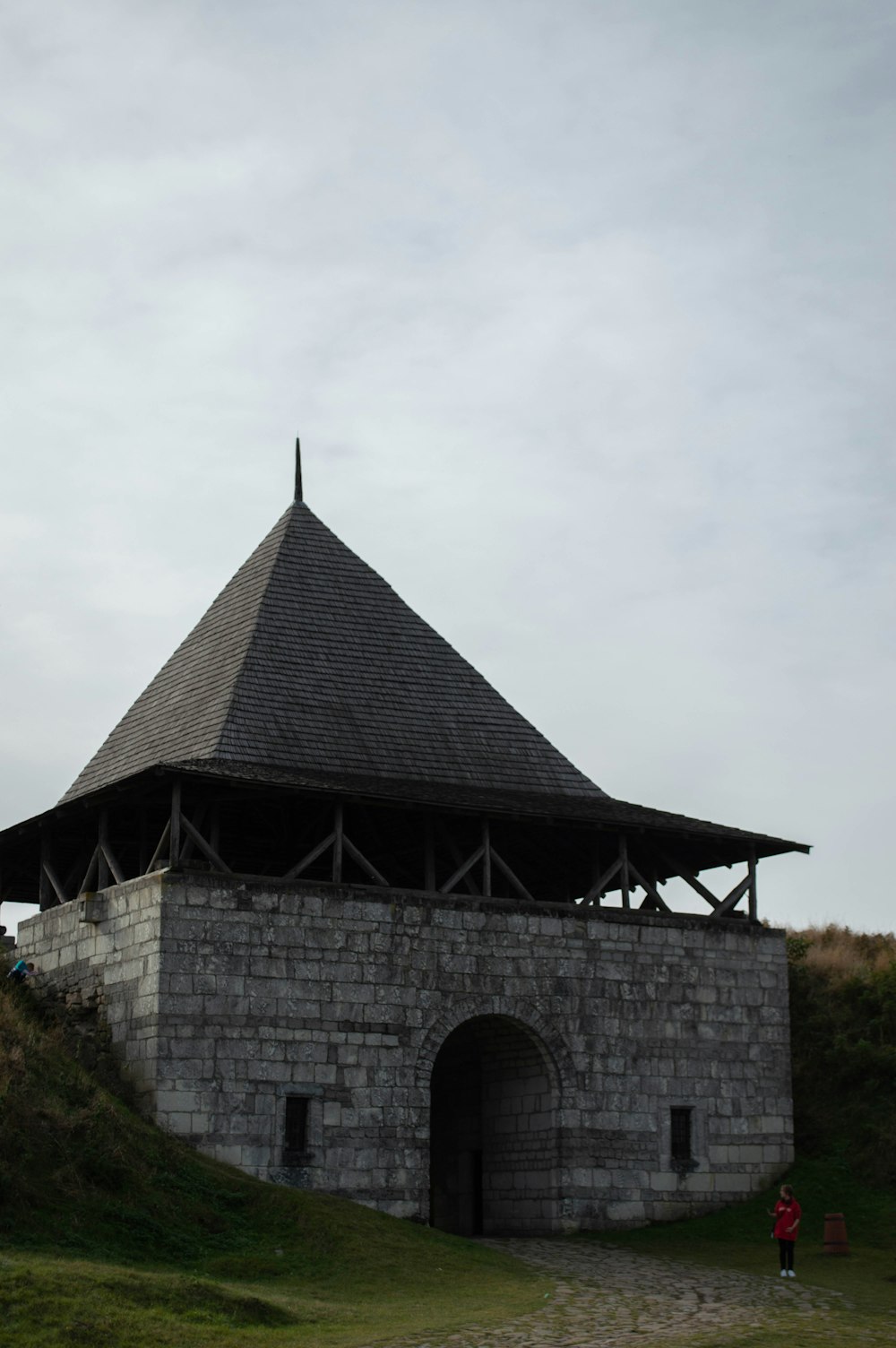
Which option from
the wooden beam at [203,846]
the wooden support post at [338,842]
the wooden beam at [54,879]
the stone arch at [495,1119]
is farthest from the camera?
the wooden beam at [54,879]

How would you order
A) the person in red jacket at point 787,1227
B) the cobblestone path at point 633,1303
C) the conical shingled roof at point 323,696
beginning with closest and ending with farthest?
1. the cobblestone path at point 633,1303
2. the person in red jacket at point 787,1227
3. the conical shingled roof at point 323,696

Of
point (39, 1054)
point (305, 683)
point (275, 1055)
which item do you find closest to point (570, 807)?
point (305, 683)

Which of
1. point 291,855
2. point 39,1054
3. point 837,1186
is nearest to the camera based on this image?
point 39,1054

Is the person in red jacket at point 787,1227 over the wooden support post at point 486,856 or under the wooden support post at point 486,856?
under

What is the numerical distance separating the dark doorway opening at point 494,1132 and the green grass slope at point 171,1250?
3237mm

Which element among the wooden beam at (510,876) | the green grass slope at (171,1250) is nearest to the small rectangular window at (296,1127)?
the green grass slope at (171,1250)

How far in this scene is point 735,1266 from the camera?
1962 cm

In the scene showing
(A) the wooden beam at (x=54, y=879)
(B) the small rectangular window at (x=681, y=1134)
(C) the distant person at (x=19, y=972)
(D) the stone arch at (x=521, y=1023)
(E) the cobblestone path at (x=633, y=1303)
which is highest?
(A) the wooden beam at (x=54, y=879)

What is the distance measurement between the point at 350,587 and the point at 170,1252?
12.2m

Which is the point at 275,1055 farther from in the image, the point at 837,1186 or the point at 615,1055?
the point at 837,1186

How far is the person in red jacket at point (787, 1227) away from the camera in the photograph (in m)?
18.2

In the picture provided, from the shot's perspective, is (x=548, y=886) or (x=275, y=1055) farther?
(x=548, y=886)

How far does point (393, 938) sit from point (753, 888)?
5.69 metres

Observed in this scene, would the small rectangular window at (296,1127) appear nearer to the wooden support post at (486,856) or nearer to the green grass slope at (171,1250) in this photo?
the green grass slope at (171,1250)
